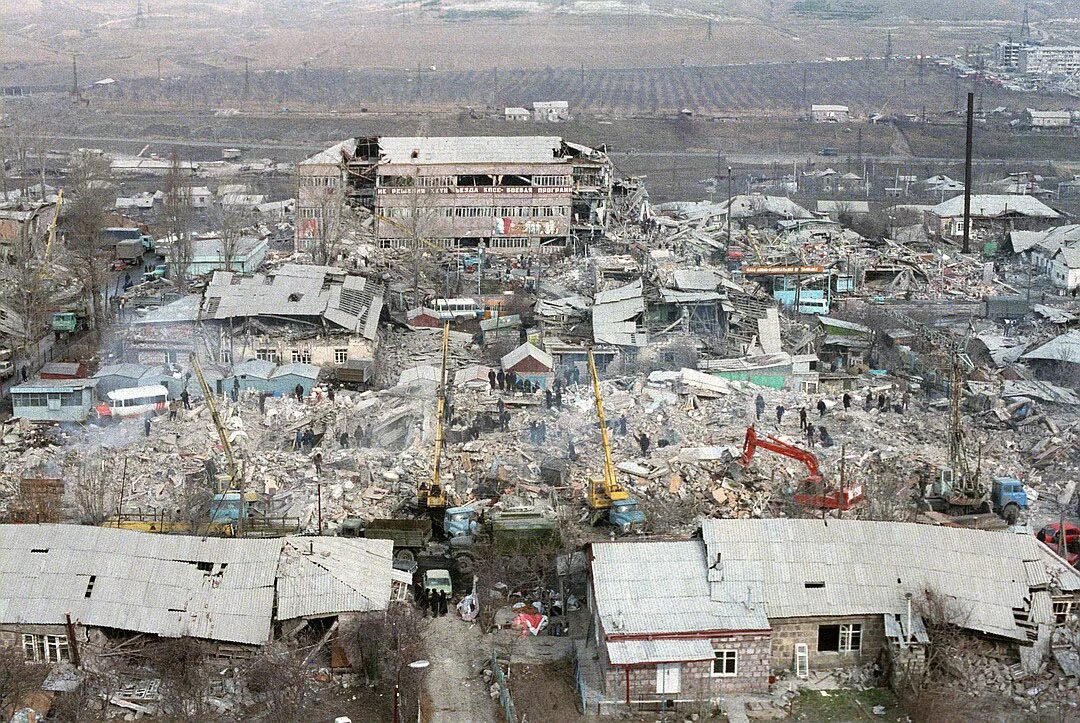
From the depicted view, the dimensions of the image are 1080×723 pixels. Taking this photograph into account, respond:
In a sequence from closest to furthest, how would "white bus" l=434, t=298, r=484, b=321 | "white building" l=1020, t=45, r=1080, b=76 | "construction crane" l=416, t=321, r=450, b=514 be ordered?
"construction crane" l=416, t=321, r=450, b=514
"white bus" l=434, t=298, r=484, b=321
"white building" l=1020, t=45, r=1080, b=76

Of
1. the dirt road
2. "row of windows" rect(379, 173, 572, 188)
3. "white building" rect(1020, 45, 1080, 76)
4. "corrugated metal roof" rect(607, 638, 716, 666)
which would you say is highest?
"white building" rect(1020, 45, 1080, 76)

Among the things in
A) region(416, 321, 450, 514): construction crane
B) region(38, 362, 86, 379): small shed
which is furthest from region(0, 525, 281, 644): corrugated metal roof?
region(38, 362, 86, 379): small shed

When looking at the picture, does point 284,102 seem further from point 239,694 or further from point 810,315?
point 239,694

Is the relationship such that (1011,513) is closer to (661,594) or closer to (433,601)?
(661,594)

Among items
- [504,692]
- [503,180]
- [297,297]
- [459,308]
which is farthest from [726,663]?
[503,180]

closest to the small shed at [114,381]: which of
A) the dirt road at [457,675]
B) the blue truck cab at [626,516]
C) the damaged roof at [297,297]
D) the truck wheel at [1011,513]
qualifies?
the damaged roof at [297,297]

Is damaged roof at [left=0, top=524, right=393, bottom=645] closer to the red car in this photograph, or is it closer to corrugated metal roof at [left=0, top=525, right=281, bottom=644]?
corrugated metal roof at [left=0, top=525, right=281, bottom=644]

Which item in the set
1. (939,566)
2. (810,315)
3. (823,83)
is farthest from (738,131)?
(939,566)

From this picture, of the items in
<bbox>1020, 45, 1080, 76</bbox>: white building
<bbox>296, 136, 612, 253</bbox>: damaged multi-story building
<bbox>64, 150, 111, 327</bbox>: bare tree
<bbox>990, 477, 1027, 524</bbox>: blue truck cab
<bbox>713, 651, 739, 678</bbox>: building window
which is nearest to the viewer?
<bbox>713, 651, 739, 678</bbox>: building window
